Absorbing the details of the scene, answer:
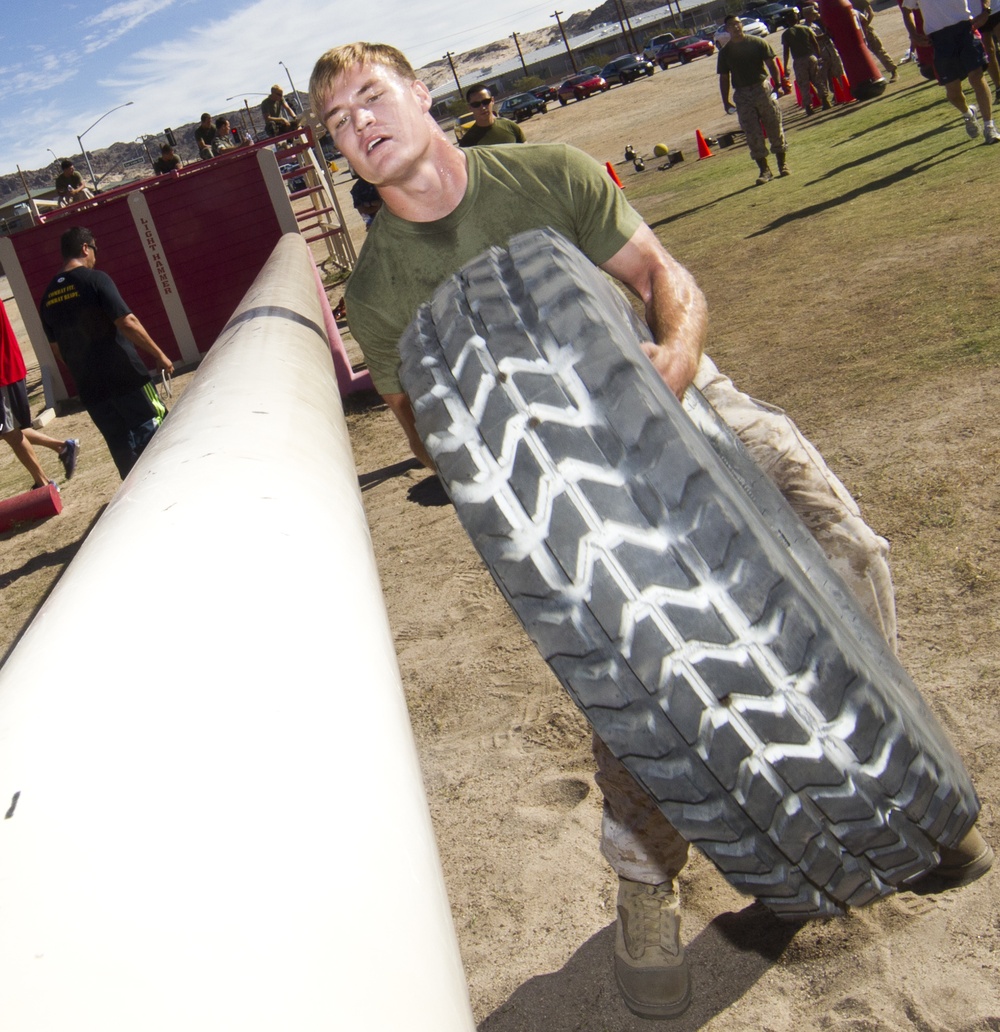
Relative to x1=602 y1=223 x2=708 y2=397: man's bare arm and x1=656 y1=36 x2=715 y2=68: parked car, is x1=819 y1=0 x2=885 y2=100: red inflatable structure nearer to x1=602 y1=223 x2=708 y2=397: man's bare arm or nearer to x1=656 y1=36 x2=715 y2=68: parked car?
x1=602 y1=223 x2=708 y2=397: man's bare arm

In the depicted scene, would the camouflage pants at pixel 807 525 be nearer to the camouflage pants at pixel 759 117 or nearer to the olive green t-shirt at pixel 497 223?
the olive green t-shirt at pixel 497 223

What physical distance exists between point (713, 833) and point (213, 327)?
12.8 meters

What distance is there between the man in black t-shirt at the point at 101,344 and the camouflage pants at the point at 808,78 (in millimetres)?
14613

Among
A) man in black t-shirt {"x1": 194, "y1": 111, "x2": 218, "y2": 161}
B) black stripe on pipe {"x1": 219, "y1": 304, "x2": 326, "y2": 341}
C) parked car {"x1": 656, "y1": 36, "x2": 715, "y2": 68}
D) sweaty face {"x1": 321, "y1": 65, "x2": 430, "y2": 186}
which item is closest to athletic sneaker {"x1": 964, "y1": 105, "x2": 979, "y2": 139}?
black stripe on pipe {"x1": 219, "y1": 304, "x2": 326, "y2": 341}

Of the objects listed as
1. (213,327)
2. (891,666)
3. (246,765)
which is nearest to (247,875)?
(246,765)

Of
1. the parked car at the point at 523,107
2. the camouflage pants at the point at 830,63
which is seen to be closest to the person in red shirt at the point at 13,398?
the camouflage pants at the point at 830,63

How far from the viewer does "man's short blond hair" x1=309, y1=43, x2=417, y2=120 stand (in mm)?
2227

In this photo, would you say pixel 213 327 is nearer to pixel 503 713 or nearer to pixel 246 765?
pixel 503 713

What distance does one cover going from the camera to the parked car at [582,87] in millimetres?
46497

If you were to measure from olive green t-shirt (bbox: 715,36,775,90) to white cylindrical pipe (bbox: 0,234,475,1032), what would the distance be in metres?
11.3

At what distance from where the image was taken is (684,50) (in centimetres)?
4944

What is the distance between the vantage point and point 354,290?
2.35 m

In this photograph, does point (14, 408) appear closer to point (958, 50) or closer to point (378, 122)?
point (378, 122)

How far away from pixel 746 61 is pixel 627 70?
3998 centimetres
